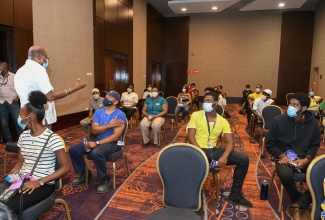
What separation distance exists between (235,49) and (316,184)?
1414 centimetres

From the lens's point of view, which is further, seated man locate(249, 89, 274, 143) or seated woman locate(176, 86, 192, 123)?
seated woman locate(176, 86, 192, 123)

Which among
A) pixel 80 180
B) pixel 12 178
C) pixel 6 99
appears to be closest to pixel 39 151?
pixel 12 178

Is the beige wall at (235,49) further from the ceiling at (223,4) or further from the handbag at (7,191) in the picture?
the handbag at (7,191)

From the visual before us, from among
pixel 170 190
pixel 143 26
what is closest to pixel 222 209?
pixel 170 190

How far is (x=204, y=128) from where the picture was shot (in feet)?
10.6

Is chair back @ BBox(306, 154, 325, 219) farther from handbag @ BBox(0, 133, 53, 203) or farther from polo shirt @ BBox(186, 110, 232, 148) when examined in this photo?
handbag @ BBox(0, 133, 53, 203)

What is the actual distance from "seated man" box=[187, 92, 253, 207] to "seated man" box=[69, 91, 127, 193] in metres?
1.04

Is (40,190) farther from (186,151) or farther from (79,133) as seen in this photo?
(79,133)

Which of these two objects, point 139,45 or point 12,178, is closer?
point 12,178

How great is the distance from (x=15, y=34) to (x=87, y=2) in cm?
311

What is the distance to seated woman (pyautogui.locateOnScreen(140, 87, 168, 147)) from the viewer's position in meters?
5.54

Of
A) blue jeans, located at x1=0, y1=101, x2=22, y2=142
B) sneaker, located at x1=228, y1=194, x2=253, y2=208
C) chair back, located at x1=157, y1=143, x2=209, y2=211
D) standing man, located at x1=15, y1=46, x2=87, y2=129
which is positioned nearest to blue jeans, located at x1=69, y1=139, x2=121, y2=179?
standing man, located at x1=15, y1=46, x2=87, y2=129

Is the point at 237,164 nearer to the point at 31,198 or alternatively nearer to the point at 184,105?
the point at 31,198

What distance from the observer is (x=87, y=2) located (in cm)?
795
